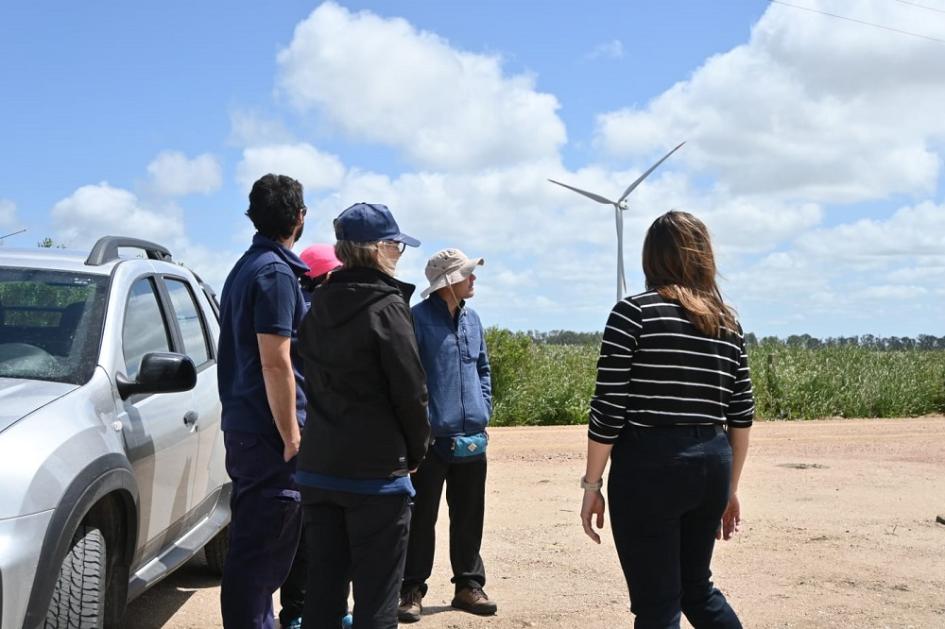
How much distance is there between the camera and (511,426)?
55.3 ft

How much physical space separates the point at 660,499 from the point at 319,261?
7.62 feet

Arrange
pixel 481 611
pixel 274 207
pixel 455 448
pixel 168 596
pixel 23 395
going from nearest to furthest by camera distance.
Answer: pixel 23 395 → pixel 274 207 → pixel 455 448 → pixel 481 611 → pixel 168 596

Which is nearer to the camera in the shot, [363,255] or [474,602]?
[363,255]

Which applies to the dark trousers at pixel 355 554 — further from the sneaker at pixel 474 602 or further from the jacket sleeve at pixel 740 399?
the sneaker at pixel 474 602

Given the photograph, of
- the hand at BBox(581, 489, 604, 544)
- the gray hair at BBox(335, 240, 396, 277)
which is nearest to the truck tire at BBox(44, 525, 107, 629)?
the gray hair at BBox(335, 240, 396, 277)

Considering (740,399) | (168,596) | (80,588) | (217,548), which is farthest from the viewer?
(217,548)

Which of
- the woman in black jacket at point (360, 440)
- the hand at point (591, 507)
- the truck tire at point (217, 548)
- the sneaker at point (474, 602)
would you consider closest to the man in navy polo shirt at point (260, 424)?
the woman in black jacket at point (360, 440)

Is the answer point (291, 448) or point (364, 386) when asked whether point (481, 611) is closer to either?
point (291, 448)

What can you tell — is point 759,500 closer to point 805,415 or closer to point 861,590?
point 861,590

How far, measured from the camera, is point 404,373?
3.75 meters

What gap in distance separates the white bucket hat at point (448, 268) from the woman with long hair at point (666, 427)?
190 cm

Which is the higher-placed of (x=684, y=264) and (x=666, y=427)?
(x=684, y=264)

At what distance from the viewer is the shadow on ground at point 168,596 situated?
18.7 ft

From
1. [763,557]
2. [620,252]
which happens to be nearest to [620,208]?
[620,252]
